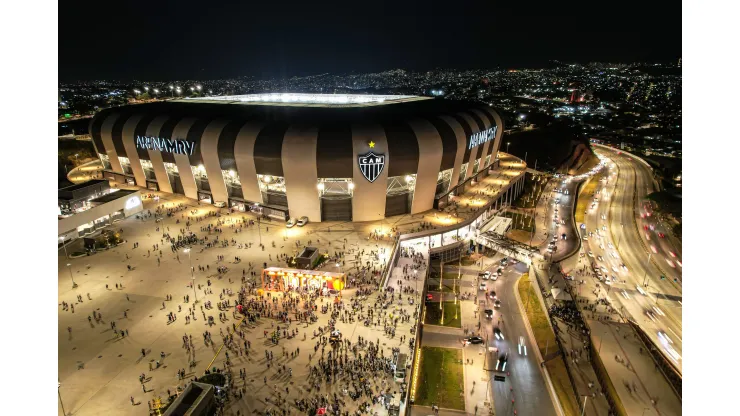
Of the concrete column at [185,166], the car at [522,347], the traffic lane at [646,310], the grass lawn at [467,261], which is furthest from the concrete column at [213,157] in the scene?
the traffic lane at [646,310]

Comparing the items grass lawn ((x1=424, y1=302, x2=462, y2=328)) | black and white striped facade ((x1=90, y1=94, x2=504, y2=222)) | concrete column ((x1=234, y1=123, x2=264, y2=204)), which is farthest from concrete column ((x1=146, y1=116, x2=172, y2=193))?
grass lawn ((x1=424, y1=302, x2=462, y2=328))

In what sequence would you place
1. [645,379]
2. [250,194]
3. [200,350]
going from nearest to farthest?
1. [200,350]
2. [645,379]
3. [250,194]

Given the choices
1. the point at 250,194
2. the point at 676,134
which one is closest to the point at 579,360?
the point at 250,194

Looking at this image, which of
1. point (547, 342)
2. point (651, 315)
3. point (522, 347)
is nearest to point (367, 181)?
point (522, 347)

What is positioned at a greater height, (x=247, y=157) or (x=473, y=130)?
(x=473, y=130)

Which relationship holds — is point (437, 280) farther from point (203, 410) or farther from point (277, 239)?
point (203, 410)

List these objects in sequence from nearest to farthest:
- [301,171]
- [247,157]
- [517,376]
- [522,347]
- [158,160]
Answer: [517,376] < [522,347] < [301,171] < [247,157] < [158,160]

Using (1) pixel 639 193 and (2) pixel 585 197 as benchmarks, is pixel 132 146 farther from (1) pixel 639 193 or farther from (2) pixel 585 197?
(1) pixel 639 193
